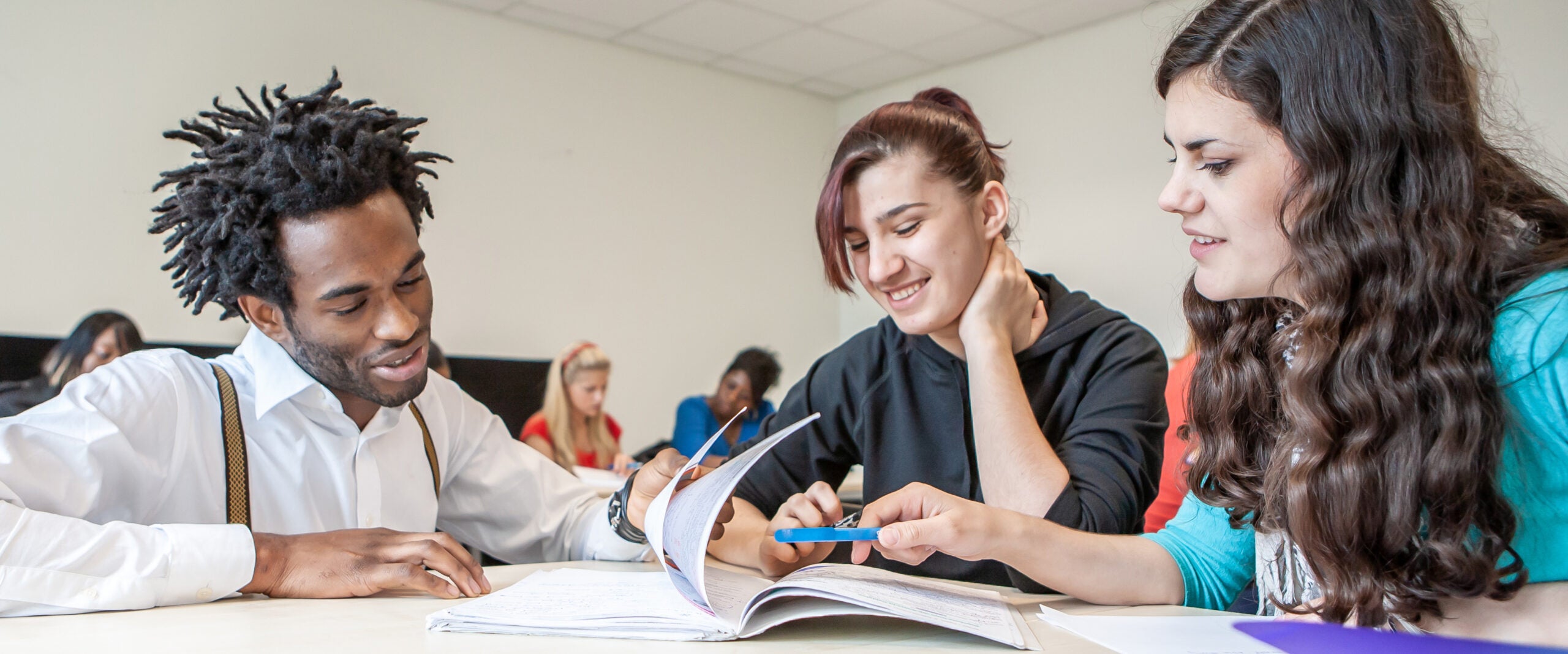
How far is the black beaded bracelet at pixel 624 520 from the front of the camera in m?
1.38

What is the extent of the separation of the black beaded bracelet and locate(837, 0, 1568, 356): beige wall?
10.7ft

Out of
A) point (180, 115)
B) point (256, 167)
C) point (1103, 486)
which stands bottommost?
point (1103, 486)

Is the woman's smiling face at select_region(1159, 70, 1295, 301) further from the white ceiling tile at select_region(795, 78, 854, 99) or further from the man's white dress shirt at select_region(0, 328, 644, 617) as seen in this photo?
the white ceiling tile at select_region(795, 78, 854, 99)

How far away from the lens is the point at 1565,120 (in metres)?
3.63

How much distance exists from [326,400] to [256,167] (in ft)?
1.03

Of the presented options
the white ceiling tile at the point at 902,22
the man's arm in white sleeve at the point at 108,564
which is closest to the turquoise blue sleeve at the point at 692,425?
the white ceiling tile at the point at 902,22

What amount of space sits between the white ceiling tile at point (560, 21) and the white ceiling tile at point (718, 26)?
198 millimetres

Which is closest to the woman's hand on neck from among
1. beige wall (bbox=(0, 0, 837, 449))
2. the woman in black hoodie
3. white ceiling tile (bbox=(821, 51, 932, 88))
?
the woman in black hoodie

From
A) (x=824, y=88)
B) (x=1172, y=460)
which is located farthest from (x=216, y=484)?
(x=824, y=88)

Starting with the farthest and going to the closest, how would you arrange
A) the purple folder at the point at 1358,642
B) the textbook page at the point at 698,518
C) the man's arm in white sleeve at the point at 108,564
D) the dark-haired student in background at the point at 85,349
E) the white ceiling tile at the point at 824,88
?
the white ceiling tile at the point at 824,88
the dark-haired student in background at the point at 85,349
the man's arm in white sleeve at the point at 108,564
the textbook page at the point at 698,518
the purple folder at the point at 1358,642

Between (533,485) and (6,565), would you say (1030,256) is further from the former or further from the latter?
(6,565)

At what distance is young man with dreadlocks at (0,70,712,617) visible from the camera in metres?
1.07

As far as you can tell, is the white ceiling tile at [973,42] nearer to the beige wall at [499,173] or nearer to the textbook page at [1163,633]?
the beige wall at [499,173]

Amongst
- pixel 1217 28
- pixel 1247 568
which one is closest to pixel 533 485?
pixel 1247 568
